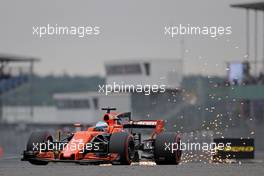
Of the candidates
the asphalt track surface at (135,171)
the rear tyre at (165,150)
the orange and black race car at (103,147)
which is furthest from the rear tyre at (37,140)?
the rear tyre at (165,150)

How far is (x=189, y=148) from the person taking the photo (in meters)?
39.3

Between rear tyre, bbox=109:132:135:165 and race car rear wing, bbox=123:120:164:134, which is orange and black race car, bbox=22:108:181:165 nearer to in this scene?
rear tyre, bbox=109:132:135:165

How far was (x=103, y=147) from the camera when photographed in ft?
87.7

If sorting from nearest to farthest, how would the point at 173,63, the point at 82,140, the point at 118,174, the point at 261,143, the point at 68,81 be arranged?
the point at 118,174 → the point at 82,140 → the point at 261,143 → the point at 173,63 → the point at 68,81

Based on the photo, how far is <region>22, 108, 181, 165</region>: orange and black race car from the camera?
2600 cm

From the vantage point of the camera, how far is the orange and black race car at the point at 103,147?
26.0 meters

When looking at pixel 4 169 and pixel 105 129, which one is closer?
pixel 4 169

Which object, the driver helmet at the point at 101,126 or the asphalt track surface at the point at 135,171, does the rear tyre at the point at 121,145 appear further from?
the driver helmet at the point at 101,126

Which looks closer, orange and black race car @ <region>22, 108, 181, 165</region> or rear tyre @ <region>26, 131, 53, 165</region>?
orange and black race car @ <region>22, 108, 181, 165</region>

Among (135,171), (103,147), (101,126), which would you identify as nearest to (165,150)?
(103,147)

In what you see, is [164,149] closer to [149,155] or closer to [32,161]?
[149,155]

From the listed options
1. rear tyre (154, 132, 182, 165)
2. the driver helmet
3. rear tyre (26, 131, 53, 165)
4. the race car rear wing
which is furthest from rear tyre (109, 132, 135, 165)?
rear tyre (26, 131, 53, 165)

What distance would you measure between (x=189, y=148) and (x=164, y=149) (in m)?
12.6

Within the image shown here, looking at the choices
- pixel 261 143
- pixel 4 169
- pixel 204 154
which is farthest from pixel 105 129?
pixel 261 143
